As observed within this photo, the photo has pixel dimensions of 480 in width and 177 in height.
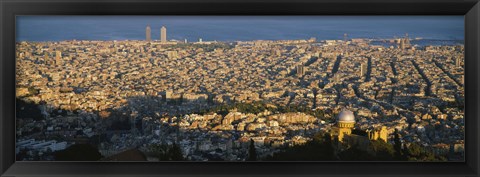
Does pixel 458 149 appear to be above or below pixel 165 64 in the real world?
below

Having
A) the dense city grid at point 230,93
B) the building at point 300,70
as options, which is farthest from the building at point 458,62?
the building at point 300,70

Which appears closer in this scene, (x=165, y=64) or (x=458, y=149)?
(x=458, y=149)

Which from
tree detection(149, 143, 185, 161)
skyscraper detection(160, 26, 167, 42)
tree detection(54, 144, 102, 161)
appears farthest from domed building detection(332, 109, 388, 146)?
tree detection(54, 144, 102, 161)

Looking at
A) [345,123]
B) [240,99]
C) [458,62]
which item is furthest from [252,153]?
[458,62]

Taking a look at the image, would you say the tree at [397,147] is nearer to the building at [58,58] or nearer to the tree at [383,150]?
the tree at [383,150]

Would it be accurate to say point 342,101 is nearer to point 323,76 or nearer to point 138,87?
point 323,76
